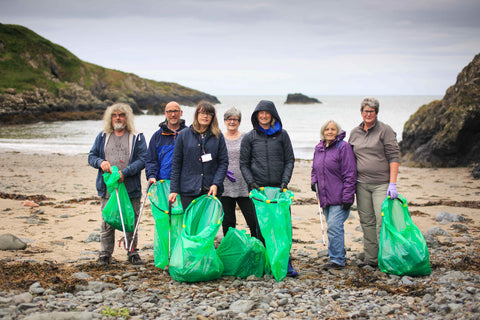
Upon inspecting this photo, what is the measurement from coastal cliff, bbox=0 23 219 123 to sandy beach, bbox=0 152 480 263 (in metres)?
29.8

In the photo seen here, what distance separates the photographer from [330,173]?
4777mm

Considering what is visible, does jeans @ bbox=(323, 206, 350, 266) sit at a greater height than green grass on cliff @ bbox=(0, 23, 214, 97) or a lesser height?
lesser

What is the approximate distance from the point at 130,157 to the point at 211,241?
1.55 meters

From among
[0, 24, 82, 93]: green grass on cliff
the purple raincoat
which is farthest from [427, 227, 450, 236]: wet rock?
[0, 24, 82, 93]: green grass on cliff

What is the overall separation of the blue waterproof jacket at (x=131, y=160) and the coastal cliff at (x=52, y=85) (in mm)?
37168

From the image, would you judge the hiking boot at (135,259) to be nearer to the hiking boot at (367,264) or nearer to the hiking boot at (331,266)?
the hiking boot at (331,266)

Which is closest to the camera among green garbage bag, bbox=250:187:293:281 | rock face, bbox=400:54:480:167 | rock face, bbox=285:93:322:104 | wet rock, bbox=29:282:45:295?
wet rock, bbox=29:282:45:295

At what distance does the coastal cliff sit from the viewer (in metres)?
43.0

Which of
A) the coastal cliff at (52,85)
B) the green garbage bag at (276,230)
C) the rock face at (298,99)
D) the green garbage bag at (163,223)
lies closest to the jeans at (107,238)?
the green garbage bag at (163,223)

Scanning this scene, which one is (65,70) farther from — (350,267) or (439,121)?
(350,267)

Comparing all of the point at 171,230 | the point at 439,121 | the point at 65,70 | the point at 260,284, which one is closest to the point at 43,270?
the point at 171,230

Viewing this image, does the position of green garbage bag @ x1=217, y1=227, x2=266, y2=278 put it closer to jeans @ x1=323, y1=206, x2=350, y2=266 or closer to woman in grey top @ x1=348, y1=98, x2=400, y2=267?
jeans @ x1=323, y1=206, x2=350, y2=266

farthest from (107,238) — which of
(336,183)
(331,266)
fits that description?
(336,183)

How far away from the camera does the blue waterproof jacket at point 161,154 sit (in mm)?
4898
